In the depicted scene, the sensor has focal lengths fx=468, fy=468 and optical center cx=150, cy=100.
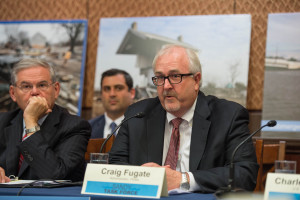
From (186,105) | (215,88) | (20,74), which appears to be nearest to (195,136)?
(186,105)

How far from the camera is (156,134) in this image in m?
2.92

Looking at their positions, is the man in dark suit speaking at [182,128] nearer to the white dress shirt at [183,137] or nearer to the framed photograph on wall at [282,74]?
the white dress shirt at [183,137]

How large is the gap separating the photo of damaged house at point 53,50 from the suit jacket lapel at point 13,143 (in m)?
2.47

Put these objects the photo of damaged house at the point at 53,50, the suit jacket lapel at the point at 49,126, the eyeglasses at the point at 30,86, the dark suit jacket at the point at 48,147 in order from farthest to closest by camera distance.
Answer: the photo of damaged house at the point at 53,50 → the eyeglasses at the point at 30,86 → the suit jacket lapel at the point at 49,126 → the dark suit jacket at the point at 48,147

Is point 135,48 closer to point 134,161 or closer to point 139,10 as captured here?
point 139,10

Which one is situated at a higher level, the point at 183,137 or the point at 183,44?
the point at 183,44

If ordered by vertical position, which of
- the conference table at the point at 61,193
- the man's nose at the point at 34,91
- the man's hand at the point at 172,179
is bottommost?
the conference table at the point at 61,193

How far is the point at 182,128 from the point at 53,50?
11.2 ft

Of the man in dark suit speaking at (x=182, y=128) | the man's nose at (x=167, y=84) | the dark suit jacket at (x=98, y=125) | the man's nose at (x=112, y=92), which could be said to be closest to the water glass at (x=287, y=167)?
the man in dark suit speaking at (x=182, y=128)

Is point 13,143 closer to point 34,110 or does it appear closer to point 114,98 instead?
point 34,110

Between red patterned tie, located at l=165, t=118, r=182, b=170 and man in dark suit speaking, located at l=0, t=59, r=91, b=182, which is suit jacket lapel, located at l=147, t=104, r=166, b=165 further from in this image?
man in dark suit speaking, located at l=0, t=59, r=91, b=182

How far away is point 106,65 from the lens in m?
5.66

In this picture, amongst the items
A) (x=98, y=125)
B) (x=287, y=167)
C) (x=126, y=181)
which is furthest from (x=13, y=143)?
(x=98, y=125)

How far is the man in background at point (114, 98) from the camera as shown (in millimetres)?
5453
